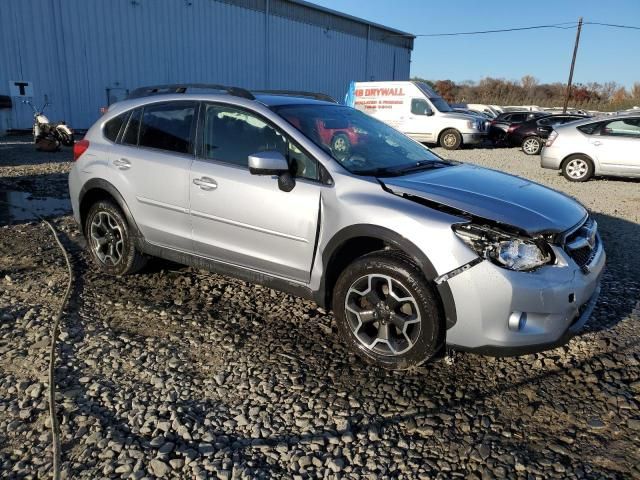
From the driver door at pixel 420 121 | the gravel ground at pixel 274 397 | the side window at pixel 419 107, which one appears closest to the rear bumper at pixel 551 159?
the driver door at pixel 420 121

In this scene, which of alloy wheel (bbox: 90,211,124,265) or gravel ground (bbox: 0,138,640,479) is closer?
gravel ground (bbox: 0,138,640,479)

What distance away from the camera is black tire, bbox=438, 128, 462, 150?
17844mm

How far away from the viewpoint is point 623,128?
10.7 metres

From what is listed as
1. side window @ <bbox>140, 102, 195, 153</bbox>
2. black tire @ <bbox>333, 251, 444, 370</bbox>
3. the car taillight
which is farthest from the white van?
black tire @ <bbox>333, 251, 444, 370</bbox>

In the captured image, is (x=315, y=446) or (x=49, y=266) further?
(x=49, y=266)

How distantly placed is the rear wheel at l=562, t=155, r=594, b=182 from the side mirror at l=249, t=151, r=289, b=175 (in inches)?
384

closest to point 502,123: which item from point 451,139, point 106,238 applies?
point 451,139

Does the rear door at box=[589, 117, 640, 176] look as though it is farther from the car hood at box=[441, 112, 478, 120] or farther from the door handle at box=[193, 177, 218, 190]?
the door handle at box=[193, 177, 218, 190]

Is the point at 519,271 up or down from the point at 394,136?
down

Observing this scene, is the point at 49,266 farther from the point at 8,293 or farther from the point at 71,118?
the point at 71,118

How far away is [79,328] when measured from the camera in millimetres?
3699

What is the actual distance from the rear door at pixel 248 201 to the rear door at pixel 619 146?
31.6 ft

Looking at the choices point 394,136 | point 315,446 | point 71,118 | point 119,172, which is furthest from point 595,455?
point 71,118

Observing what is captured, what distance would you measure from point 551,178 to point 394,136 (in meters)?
8.61
